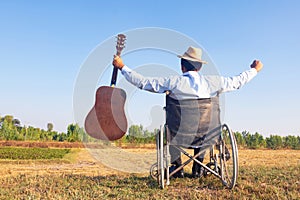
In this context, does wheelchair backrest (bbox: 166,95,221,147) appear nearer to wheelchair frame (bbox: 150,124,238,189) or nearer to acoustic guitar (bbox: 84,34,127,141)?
wheelchair frame (bbox: 150,124,238,189)

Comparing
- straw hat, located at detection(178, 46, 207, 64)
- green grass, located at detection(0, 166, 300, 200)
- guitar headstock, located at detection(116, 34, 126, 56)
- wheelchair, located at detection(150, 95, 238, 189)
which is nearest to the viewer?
green grass, located at detection(0, 166, 300, 200)

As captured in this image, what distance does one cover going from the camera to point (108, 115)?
352 centimetres

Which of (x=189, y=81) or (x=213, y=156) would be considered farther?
(x=213, y=156)

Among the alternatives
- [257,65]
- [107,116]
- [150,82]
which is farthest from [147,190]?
[257,65]

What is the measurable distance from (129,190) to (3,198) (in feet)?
3.80

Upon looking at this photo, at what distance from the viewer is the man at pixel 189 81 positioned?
3.33 m

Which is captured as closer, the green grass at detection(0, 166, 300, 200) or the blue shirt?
the green grass at detection(0, 166, 300, 200)

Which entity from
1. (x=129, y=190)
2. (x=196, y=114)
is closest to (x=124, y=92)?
(x=196, y=114)

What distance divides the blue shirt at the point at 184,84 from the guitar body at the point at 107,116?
0.31 meters

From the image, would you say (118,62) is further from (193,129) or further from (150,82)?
(193,129)

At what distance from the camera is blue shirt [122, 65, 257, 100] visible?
10.9 feet

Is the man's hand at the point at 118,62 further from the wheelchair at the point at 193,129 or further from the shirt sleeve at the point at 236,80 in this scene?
the shirt sleeve at the point at 236,80

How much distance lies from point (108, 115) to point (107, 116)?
0.6 inches

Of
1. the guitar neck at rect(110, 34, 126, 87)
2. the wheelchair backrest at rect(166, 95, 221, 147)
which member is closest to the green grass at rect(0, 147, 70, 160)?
the guitar neck at rect(110, 34, 126, 87)
